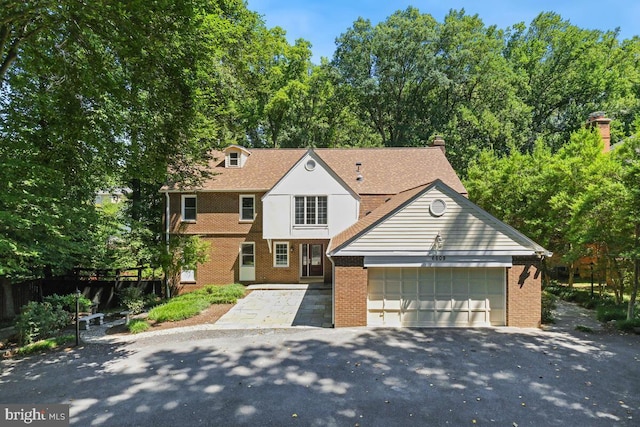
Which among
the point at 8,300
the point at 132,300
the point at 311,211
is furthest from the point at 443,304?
the point at 8,300

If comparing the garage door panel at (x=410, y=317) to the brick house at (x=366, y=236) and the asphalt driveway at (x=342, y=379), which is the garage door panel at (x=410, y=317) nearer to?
the brick house at (x=366, y=236)

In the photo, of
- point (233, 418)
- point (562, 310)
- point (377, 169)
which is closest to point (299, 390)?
point (233, 418)

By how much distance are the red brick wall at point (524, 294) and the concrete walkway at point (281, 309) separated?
238 inches

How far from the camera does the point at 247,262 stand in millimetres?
20516

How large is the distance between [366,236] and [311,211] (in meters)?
7.59

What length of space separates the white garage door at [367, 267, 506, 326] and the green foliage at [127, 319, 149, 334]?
7.68 metres

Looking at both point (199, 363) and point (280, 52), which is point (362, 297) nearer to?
point (199, 363)

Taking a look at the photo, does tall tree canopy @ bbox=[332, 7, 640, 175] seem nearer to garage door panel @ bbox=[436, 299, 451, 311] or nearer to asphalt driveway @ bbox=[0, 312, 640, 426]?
garage door panel @ bbox=[436, 299, 451, 311]

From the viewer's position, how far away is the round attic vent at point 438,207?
11883 millimetres

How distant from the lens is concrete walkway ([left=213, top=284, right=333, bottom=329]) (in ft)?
40.6

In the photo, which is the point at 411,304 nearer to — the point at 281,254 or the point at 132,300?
the point at 281,254

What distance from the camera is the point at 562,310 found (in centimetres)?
1499

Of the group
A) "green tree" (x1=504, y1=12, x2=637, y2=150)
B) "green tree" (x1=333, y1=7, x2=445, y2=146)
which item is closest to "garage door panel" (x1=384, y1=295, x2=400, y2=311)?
"green tree" (x1=333, y1=7, x2=445, y2=146)

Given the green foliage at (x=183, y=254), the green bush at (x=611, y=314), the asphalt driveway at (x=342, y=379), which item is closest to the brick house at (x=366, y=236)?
the asphalt driveway at (x=342, y=379)
